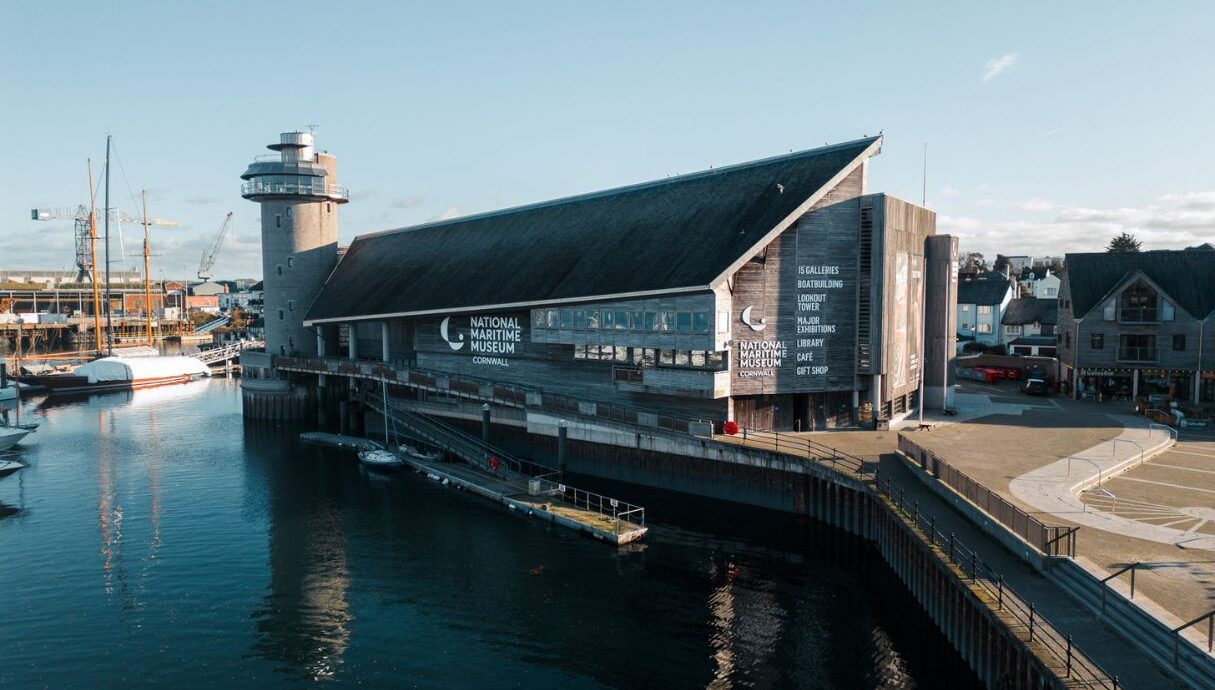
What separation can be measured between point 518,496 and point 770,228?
66.4ft

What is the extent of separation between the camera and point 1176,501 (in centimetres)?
3067

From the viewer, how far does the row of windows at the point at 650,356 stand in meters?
43.6

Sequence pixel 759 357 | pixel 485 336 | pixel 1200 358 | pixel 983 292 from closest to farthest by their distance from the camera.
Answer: pixel 759 357 < pixel 1200 358 < pixel 485 336 < pixel 983 292

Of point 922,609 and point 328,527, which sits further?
point 328,527

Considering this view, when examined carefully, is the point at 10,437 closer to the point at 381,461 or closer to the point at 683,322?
the point at 381,461

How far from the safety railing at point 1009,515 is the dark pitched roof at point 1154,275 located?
111 feet

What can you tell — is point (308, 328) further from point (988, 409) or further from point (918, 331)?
point (988, 409)

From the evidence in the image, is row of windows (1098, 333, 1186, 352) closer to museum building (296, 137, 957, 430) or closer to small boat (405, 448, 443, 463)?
museum building (296, 137, 957, 430)

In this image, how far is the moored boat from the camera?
96.6 meters

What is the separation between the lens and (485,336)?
56.5 m

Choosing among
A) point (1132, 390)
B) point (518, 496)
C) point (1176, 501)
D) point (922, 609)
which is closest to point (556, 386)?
point (518, 496)

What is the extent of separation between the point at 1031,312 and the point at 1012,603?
2966 inches

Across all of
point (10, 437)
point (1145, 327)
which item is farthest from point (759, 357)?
point (10, 437)

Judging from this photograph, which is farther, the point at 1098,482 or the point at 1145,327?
the point at 1145,327
